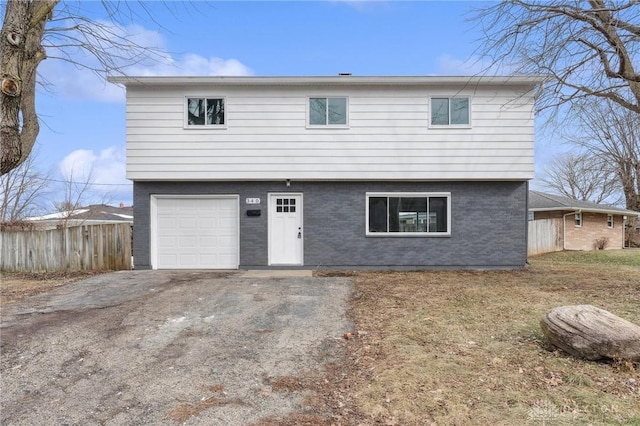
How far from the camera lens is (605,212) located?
75.8 feet

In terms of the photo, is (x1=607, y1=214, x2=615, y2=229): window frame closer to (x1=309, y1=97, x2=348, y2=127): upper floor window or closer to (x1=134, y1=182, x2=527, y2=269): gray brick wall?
(x1=134, y1=182, x2=527, y2=269): gray brick wall

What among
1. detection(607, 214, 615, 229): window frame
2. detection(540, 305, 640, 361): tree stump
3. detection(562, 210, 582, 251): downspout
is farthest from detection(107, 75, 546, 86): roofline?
detection(607, 214, 615, 229): window frame

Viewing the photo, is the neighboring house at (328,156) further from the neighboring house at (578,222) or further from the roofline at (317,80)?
the neighboring house at (578,222)

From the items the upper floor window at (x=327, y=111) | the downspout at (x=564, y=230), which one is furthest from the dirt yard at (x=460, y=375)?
the downspout at (x=564, y=230)

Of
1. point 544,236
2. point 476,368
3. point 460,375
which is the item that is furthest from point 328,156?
point 544,236

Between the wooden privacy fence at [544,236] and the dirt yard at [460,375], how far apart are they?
1226cm

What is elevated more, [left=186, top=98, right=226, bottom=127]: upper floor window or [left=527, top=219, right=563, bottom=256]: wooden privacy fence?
[left=186, top=98, right=226, bottom=127]: upper floor window

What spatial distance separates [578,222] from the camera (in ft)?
73.6

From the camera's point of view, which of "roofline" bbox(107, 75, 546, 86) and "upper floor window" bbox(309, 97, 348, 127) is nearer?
"roofline" bbox(107, 75, 546, 86)

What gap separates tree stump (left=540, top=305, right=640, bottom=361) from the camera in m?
4.30

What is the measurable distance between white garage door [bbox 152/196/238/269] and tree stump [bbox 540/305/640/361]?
8.86m

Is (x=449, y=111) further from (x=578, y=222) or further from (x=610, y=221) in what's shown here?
(x=610, y=221)

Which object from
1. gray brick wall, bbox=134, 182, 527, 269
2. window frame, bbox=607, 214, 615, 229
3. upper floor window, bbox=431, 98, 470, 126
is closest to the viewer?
upper floor window, bbox=431, 98, 470, 126

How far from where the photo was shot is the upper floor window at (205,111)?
11.7m
